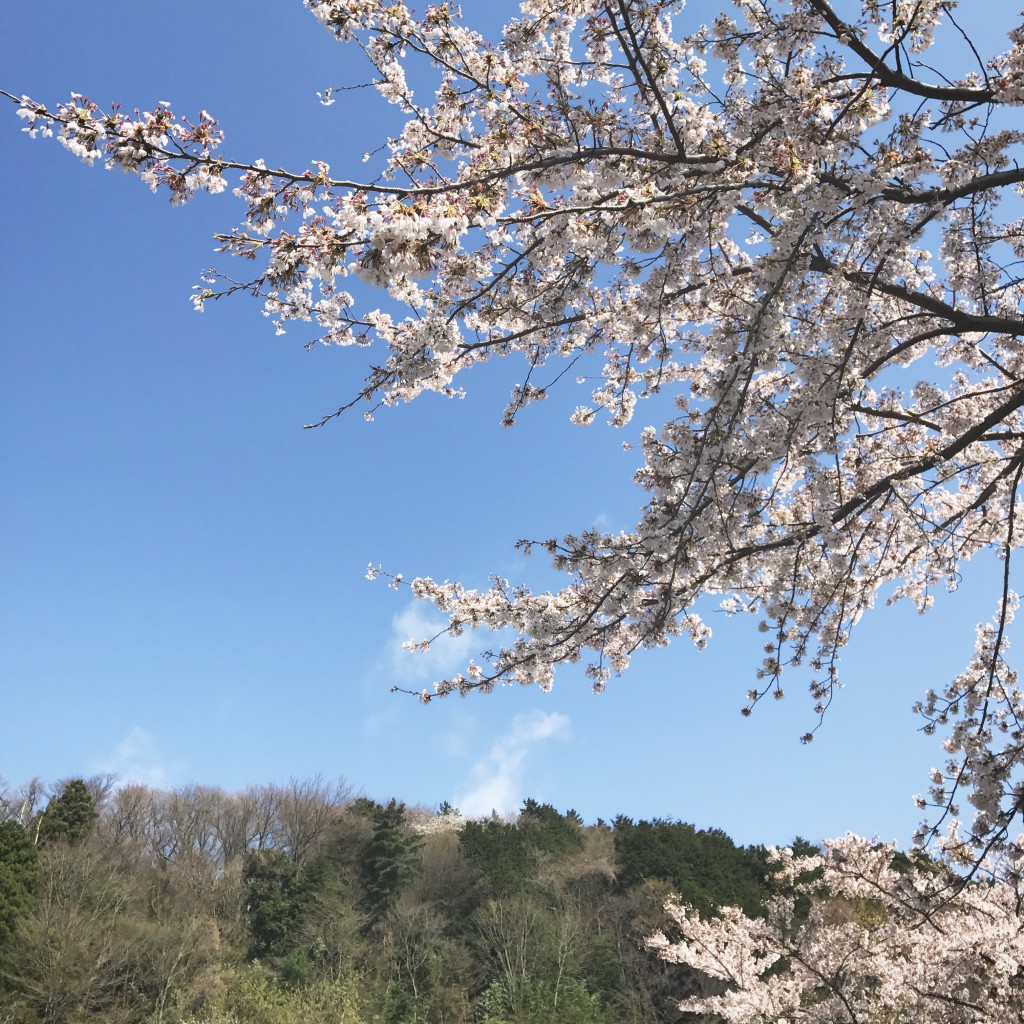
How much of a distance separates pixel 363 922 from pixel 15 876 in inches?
363

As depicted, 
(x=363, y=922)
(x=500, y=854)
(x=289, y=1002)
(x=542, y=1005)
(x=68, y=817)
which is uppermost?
(x=68, y=817)

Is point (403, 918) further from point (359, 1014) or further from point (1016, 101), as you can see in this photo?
point (1016, 101)

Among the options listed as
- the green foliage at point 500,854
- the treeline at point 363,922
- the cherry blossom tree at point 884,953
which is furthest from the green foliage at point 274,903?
the cherry blossom tree at point 884,953

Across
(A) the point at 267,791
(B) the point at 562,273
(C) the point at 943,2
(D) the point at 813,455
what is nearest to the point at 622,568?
(D) the point at 813,455

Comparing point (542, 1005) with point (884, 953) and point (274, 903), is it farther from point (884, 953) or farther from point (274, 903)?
point (884, 953)

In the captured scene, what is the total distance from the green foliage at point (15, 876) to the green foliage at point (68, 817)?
407 centimetres

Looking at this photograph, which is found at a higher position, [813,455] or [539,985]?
[813,455]

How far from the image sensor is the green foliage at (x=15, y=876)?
16.9 m

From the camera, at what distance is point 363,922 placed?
21.9 m

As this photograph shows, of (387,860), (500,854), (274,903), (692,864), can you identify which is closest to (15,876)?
(274,903)

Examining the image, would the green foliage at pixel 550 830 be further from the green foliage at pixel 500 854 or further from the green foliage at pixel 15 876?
the green foliage at pixel 15 876

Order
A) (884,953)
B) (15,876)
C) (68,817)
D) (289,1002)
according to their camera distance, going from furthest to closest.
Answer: (68,817)
(15,876)
(289,1002)
(884,953)

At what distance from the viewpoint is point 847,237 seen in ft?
11.4

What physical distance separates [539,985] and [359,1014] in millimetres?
4165
